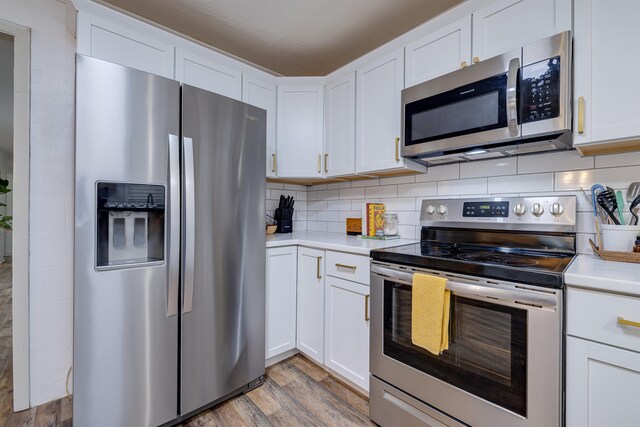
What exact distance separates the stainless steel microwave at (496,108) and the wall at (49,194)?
207 cm

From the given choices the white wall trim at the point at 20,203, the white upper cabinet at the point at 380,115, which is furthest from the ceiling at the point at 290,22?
the white wall trim at the point at 20,203

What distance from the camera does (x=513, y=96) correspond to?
4.21 feet

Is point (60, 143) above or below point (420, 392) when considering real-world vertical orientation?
above

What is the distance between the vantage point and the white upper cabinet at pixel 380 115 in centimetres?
183

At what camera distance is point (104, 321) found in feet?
4.17

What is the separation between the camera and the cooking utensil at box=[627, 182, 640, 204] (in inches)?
49.1

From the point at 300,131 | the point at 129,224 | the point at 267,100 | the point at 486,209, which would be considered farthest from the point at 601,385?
the point at 267,100

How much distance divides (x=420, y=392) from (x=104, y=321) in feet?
4.82

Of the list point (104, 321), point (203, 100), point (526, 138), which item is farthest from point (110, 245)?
point (526, 138)

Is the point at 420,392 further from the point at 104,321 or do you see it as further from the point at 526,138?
the point at 104,321

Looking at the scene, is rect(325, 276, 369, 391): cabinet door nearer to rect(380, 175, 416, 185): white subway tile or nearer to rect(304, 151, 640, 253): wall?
rect(304, 151, 640, 253): wall

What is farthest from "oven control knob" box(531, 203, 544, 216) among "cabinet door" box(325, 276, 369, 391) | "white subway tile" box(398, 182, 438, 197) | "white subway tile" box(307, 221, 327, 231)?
"white subway tile" box(307, 221, 327, 231)

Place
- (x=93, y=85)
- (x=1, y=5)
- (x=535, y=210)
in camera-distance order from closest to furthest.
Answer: (x=93, y=85), (x=535, y=210), (x=1, y=5)

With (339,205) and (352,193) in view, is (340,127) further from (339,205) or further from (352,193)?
(339,205)
